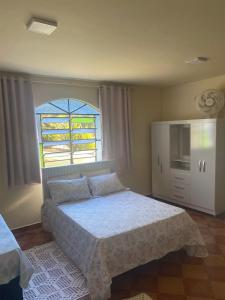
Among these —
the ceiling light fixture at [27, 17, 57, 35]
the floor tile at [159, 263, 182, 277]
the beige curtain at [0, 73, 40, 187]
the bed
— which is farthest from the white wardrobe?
the ceiling light fixture at [27, 17, 57, 35]

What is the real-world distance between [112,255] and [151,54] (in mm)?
2173

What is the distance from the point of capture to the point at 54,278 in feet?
7.95

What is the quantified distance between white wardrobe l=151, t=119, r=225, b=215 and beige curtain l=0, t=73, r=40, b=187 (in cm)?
241

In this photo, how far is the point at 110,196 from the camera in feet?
11.3

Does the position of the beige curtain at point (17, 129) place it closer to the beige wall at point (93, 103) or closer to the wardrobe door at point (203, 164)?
the beige wall at point (93, 103)

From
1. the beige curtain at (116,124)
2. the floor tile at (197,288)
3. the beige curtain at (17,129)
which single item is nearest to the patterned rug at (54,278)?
the floor tile at (197,288)

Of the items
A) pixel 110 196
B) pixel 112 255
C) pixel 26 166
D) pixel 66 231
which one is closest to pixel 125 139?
pixel 110 196

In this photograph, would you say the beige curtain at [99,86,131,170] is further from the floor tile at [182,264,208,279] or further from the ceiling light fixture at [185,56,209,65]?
the floor tile at [182,264,208,279]

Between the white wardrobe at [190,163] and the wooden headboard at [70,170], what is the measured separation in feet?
3.66

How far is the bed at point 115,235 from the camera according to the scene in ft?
7.02

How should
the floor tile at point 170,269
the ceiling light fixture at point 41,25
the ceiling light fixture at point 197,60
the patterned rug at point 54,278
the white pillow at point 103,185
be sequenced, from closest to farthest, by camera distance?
the ceiling light fixture at point 41,25 → the patterned rug at point 54,278 → the floor tile at point 170,269 → the ceiling light fixture at point 197,60 → the white pillow at point 103,185

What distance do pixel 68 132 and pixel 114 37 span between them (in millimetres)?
2168

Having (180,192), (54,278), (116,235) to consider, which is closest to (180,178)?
(180,192)

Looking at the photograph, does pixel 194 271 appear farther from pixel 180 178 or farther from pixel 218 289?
pixel 180 178
